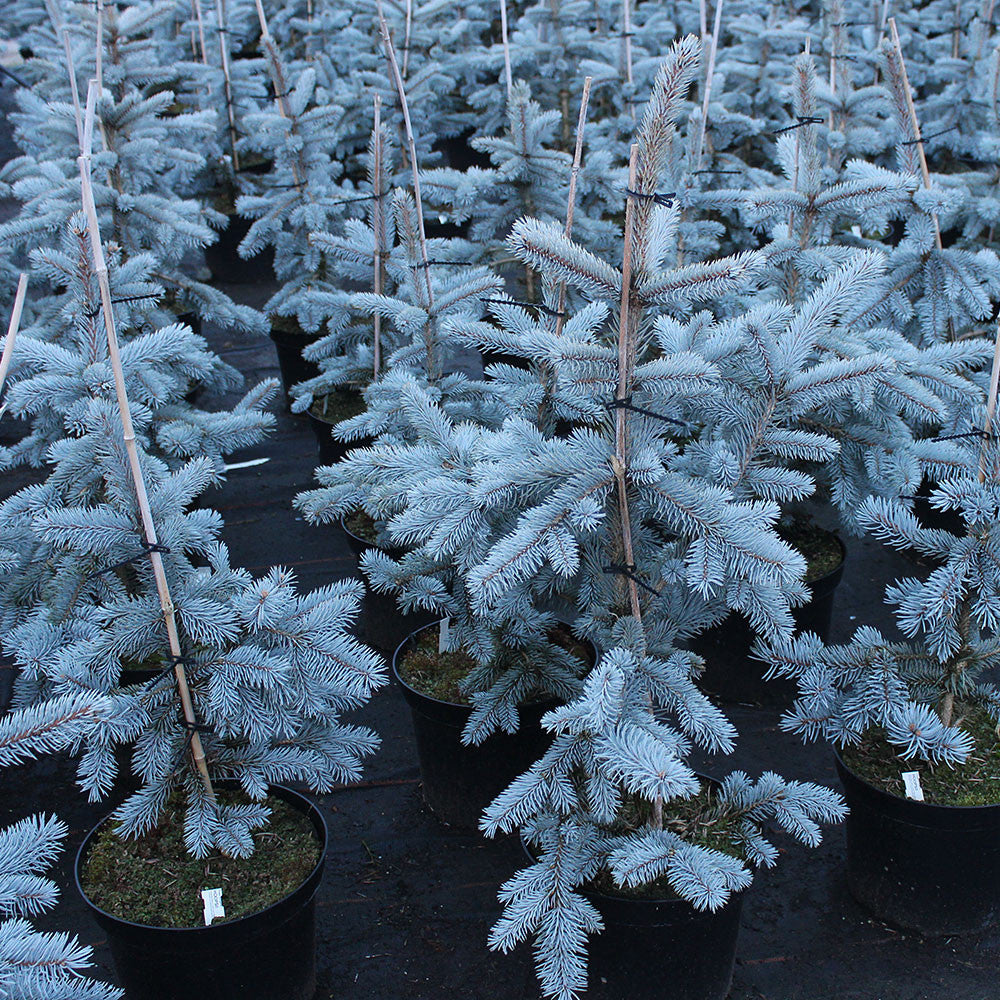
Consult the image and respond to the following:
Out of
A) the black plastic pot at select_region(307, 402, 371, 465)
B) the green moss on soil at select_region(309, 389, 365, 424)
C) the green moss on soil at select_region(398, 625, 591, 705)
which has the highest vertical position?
the green moss on soil at select_region(398, 625, 591, 705)

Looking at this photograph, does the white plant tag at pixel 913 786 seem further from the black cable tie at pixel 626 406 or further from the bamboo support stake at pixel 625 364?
the black cable tie at pixel 626 406

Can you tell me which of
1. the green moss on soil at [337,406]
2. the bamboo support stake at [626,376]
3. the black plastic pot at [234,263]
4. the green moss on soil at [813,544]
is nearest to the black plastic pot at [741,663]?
the green moss on soil at [813,544]

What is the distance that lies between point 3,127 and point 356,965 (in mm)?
10801

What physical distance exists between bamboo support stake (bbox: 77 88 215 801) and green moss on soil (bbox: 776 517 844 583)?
1968mm

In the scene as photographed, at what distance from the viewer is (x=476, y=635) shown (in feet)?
8.08

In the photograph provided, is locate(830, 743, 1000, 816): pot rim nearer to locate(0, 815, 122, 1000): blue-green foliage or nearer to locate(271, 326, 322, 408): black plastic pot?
locate(0, 815, 122, 1000): blue-green foliage

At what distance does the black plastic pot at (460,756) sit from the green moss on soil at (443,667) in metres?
0.03

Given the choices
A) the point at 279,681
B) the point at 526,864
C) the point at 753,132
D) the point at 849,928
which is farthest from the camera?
the point at 753,132

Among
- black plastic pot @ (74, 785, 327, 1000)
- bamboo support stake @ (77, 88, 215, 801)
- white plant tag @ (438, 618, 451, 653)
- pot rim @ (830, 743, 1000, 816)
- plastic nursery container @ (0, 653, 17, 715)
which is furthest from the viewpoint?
plastic nursery container @ (0, 653, 17, 715)

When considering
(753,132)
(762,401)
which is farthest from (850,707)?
(753,132)

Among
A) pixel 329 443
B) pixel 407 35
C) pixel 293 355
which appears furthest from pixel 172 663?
pixel 407 35

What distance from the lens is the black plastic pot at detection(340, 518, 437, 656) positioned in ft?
11.6

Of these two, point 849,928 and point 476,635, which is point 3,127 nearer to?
point 476,635

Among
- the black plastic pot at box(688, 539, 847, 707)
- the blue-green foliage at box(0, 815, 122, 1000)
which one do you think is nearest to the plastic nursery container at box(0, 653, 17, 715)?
the blue-green foliage at box(0, 815, 122, 1000)
